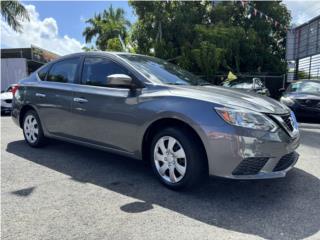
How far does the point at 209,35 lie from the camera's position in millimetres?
18516

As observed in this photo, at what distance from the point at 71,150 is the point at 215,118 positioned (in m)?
3.05

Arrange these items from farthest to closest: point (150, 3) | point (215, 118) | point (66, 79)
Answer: point (150, 3), point (66, 79), point (215, 118)

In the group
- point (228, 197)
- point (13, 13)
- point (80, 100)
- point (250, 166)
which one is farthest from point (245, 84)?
point (13, 13)

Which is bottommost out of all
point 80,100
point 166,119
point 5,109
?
point 5,109

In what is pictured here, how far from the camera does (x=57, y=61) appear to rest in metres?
5.37

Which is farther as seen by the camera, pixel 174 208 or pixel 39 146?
pixel 39 146

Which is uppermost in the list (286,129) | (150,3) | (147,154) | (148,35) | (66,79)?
(150,3)

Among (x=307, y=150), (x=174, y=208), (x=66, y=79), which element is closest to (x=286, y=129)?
(x=174, y=208)

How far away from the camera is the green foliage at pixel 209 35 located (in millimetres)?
18594

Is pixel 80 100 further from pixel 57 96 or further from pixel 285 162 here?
pixel 285 162

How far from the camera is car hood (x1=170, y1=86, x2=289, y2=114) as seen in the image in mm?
3465

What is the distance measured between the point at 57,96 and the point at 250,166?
9.99ft

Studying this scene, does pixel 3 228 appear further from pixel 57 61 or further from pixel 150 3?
pixel 150 3

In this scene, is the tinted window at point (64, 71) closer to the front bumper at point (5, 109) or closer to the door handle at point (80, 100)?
the door handle at point (80, 100)
